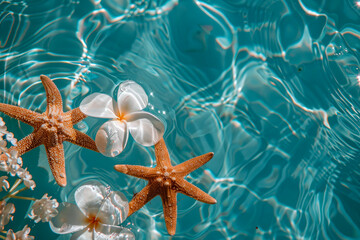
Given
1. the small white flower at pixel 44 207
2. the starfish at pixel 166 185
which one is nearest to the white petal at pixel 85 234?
the starfish at pixel 166 185

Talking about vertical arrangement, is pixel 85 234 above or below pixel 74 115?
below

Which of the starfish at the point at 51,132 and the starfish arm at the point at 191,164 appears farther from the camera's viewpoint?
the starfish arm at the point at 191,164

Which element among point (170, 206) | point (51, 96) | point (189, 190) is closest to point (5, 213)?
point (51, 96)

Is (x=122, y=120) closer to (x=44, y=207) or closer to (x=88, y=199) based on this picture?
(x=88, y=199)

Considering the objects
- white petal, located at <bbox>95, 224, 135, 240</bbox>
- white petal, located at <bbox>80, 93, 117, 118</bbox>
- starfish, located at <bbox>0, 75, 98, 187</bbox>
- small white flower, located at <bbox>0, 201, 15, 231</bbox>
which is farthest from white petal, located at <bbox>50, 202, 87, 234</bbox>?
white petal, located at <bbox>80, 93, 117, 118</bbox>

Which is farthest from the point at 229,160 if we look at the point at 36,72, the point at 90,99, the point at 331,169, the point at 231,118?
the point at 36,72

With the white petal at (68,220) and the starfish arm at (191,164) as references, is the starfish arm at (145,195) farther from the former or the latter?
the white petal at (68,220)
